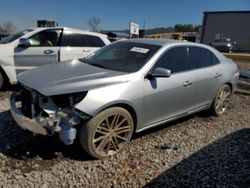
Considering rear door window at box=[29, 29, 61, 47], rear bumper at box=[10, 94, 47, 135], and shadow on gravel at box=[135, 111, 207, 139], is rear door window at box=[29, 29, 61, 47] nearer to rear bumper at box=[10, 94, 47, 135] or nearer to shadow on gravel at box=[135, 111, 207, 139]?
rear bumper at box=[10, 94, 47, 135]

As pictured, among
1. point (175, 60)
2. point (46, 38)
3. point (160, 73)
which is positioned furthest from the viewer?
point (46, 38)

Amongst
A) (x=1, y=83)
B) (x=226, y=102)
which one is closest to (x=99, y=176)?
(x=226, y=102)

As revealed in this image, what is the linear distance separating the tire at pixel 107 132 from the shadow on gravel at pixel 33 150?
8.8 inches

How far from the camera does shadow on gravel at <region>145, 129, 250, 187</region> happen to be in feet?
10.6

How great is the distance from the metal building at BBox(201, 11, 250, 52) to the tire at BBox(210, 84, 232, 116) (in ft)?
117

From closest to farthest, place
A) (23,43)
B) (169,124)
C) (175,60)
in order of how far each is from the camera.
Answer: (175,60), (169,124), (23,43)

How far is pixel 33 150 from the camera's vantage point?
3.69 meters

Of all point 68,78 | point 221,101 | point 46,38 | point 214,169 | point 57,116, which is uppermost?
point 46,38

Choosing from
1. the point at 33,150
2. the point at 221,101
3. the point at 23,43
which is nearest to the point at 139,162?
the point at 33,150

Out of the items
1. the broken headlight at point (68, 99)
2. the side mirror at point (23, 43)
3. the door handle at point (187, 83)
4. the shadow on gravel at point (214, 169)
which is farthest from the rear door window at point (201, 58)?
the side mirror at point (23, 43)

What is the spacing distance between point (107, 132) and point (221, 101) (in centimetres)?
305

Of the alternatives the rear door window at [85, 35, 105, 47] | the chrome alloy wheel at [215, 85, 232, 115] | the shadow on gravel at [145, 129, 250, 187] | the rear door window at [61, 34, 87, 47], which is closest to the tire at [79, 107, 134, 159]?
the shadow on gravel at [145, 129, 250, 187]

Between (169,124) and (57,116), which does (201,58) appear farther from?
(57,116)

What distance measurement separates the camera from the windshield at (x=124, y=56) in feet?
13.4
